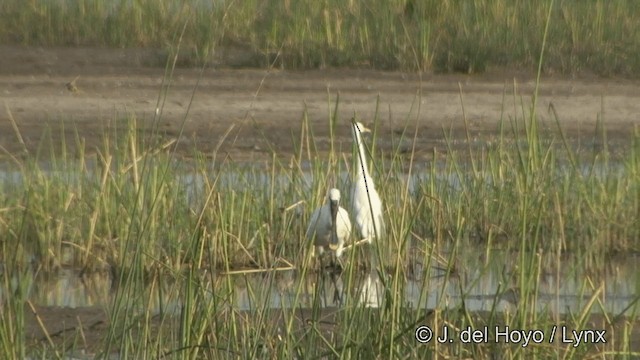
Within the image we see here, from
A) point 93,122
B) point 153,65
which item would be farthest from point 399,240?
point 153,65

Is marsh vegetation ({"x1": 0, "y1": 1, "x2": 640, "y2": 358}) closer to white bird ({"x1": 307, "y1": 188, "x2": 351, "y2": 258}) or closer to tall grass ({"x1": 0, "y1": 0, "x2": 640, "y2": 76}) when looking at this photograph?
tall grass ({"x1": 0, "y1": 0, "x2": 640, "y2": 76})

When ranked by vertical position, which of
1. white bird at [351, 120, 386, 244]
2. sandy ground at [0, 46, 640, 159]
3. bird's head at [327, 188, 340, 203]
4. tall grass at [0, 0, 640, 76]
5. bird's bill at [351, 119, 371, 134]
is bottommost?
sandy ground at [0, 46, 640, 159]

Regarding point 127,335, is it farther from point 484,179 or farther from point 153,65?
point 153,65

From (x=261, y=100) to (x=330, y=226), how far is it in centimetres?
687

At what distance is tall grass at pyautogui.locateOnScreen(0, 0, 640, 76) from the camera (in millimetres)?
16047

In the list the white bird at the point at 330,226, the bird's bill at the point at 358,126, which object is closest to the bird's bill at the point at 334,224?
the white bird at the point at 330,226

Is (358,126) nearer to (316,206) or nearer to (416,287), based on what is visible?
(316,206)

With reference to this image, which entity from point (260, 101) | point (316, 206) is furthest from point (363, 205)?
point (260, 101)

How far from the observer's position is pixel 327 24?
15.8m

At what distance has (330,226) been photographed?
26.3 ft

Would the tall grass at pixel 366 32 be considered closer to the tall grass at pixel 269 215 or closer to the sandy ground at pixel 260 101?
the sandy ground at pixel 260 101

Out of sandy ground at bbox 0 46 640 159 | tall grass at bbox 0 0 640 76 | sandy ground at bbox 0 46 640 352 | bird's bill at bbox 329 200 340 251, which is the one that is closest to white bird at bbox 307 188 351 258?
bird's bill at bbox 329 200 340 251

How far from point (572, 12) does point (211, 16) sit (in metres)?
3.78

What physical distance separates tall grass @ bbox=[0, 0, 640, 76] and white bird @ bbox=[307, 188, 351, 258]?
7.52 meters
